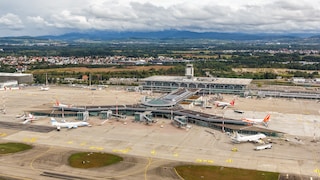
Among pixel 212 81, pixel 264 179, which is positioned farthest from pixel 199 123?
pixel 212 81

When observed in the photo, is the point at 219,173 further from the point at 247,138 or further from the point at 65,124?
the point at 65,124

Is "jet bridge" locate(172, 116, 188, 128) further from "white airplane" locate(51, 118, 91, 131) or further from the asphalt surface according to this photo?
"white airplane" locate(51, 118, 91, 131)

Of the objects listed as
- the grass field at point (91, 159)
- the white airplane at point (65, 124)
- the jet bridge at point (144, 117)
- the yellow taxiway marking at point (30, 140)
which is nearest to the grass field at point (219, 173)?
the grass field at point (91, 159)

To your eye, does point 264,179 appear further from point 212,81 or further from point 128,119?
point 212,81

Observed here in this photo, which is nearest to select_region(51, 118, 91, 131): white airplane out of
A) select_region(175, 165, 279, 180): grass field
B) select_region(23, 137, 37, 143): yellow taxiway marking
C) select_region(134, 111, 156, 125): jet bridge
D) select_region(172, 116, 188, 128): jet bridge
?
select_region(23, 137, 37, 143): yellow taxiway marking

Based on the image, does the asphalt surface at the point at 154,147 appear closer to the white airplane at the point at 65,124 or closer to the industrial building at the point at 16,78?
the white airplane at the point at 65,124

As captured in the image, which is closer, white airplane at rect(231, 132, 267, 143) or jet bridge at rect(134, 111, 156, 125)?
white airplane at rect(231, 132, 267, 143)
